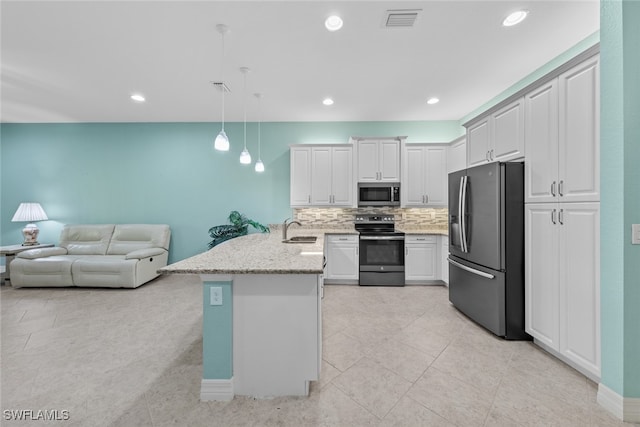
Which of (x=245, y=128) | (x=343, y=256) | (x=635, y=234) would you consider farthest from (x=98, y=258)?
(x=635, y=234)

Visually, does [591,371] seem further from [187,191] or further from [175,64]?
[187,191]

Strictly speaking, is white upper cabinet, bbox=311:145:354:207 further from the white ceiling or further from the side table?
the side table

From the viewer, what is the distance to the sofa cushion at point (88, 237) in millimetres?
4301

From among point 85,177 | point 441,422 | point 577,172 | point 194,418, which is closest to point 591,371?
point 441,422

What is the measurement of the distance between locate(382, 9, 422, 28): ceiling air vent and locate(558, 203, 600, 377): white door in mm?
1960

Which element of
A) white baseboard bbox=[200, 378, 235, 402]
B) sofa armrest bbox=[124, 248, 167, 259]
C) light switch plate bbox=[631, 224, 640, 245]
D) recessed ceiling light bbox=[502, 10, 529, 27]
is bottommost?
white baseboard bbox=[200, 378, 235, 402]

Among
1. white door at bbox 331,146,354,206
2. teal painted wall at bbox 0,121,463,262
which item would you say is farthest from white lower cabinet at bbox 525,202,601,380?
teal painted wall at bbox 0,121,463,262

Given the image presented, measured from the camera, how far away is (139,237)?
4.43 metres

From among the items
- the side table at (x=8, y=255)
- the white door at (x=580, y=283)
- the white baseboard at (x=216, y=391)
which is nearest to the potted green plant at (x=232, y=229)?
the white baseboard at (x=216, y=391)

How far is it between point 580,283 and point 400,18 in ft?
8.30

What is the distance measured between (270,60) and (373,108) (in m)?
1.92

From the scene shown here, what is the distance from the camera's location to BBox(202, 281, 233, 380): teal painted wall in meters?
1.57

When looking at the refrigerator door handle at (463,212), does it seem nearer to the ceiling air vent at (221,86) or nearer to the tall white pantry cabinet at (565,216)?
the tall white pantry cabinet at (565,216)

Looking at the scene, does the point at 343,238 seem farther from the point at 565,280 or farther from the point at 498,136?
the point at 565,280
